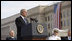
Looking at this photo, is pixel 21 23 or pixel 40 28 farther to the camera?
pixel 21 23

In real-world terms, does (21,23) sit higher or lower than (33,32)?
higher

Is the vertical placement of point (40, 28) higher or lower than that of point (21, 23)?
lower

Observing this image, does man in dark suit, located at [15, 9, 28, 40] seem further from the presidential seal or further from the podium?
the presidential seal

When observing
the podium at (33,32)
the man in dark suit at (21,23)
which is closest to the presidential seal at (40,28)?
the podium at (33,32)

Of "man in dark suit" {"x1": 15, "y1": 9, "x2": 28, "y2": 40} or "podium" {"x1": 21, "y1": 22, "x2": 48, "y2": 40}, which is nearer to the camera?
"podium" {"x1": 21, "y1": 22, "x2": 48, "y2": 40}

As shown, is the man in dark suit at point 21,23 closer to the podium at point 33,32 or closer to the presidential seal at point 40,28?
the podium at point 33,32

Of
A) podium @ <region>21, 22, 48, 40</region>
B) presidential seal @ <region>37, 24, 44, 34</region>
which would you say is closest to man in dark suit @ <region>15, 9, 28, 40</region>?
podium @ <region>21, 22, 48, 40</region>

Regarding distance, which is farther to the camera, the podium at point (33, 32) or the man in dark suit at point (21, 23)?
the man in dark suit at point (21, 23)

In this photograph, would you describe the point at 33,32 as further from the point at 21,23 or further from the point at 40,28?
the point at 21,23

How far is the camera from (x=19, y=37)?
6.01m

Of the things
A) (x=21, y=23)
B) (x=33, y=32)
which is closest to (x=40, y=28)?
(x=33, y=32)

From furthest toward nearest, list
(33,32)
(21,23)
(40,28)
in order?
(21,23), (40,28), (33,32)

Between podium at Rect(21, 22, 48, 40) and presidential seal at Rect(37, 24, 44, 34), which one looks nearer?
podium at Rect(21, 22, 48, 40)

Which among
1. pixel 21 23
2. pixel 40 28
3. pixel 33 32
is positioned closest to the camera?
pixel 33 32
